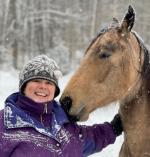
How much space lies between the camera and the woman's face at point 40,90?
10.7ft

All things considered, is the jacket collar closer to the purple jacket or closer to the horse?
the purple jacket

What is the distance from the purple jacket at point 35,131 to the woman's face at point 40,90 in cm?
4

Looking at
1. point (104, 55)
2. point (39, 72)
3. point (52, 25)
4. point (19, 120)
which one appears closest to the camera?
point (19, 120)

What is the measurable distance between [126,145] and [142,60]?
78cm

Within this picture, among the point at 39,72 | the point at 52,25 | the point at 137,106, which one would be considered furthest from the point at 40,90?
the point at 52,25

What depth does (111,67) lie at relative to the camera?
Result: 373 centimetres

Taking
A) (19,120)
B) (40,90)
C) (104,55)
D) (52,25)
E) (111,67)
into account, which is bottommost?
(52,25)

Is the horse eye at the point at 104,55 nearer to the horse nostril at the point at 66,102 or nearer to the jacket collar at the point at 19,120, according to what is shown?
the horse nostril at the point at 66,102

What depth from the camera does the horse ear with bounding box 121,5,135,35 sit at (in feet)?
12.2

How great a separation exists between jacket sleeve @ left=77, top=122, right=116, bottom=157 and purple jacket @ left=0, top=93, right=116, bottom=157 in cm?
18

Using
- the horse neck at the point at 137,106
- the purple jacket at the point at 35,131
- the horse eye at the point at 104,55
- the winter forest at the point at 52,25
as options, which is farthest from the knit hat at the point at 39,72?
the winter forest at the point at 52,25

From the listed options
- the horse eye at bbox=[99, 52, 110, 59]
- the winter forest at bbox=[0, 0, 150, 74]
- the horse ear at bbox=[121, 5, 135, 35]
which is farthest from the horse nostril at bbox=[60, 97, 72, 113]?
the winter forest at bbox=[0, 0, 150, 74]

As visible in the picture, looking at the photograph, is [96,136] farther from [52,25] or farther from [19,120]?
[52,25]

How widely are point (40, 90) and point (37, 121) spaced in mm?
241
